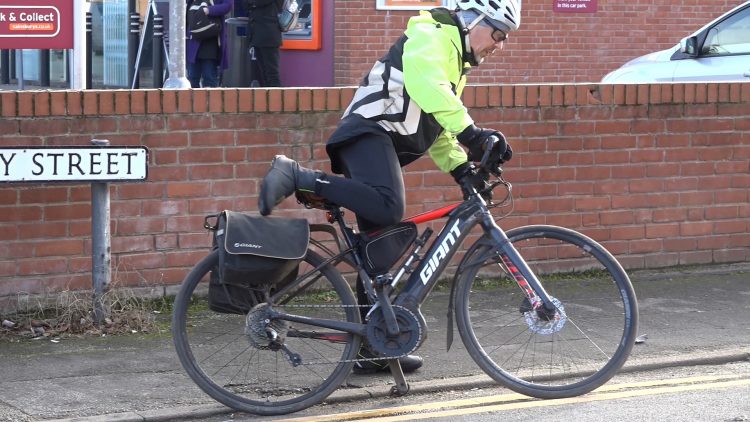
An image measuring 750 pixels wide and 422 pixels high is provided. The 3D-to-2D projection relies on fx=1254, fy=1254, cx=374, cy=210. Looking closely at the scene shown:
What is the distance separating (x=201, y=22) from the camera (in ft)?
42.7

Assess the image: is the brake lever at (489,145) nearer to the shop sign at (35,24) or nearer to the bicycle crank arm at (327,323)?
the bicycle crank arm at (327,323)

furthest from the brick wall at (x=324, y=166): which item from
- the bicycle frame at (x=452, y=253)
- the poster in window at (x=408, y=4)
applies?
the poster in window at (x=408, y=4)

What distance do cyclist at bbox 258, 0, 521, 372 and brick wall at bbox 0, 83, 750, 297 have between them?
6.30ft

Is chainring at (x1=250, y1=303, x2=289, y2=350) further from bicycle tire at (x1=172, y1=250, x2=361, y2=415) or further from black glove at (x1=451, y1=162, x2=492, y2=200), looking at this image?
black glove at (x1=451, y1=162, x2=492, y2=200)

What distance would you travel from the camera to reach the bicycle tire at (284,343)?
17.8 feet

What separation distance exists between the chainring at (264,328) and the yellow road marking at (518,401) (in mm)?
351

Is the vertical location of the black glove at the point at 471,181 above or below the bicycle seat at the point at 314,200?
above

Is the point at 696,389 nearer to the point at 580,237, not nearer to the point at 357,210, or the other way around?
the point at 580,237

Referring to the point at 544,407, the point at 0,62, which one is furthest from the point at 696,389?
the point at 0,62

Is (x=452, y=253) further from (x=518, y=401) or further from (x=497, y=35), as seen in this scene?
(x=497, y=35)

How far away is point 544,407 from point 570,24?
33.2 ft

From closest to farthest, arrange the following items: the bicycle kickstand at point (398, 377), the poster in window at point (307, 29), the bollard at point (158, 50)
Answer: the bicycle kickstand at point (398, 377), the poster in window at point (307, 29), the bollard at point (158, 50)

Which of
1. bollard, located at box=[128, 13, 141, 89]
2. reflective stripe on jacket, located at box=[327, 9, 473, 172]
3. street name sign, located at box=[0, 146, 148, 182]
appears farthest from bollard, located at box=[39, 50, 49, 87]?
reflective stripe on jacket, located at box=[327, 9, 473, 172]

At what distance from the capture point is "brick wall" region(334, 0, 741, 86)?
14.1 m
